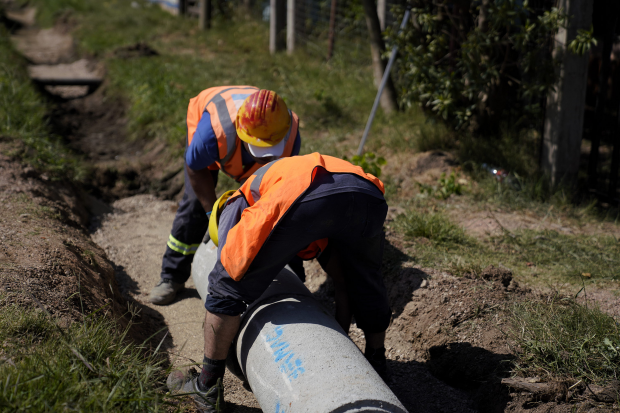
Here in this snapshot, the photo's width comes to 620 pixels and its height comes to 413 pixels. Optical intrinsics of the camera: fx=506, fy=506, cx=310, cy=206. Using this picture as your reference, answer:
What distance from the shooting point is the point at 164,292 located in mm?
3621

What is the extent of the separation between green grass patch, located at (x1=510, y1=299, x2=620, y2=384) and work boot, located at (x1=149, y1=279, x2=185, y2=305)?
7.48 feet

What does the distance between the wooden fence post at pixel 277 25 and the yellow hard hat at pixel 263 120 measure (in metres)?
7.35

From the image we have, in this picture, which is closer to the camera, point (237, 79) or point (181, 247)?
point (181, 247)

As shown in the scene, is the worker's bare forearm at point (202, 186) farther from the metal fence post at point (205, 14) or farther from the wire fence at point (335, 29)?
the metal fence post at point (205, 14)

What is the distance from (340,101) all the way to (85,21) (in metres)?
10.1

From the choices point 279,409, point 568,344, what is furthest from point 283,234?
point 568,344

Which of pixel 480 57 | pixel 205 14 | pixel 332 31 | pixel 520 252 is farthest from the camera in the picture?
pixel 205 14

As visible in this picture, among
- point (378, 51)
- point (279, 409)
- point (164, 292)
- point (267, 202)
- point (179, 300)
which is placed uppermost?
point (378, 51)

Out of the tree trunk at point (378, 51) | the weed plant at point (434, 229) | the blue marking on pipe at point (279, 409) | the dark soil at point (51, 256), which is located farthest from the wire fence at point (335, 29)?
the blue marking on pipe at point (279, 409)

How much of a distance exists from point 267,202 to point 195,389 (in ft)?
3.33

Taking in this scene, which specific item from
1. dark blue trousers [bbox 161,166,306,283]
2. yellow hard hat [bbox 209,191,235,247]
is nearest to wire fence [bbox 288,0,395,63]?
dark blue trousers [bbox 161,166,306,283]

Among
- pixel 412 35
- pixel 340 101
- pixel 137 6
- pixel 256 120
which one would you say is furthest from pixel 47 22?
pixel 256 120

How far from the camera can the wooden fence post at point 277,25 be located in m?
9.55

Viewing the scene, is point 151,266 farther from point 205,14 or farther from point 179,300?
point 205,14
